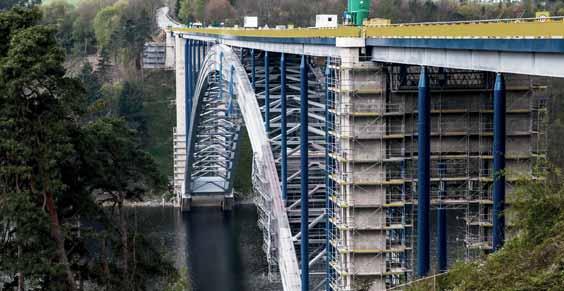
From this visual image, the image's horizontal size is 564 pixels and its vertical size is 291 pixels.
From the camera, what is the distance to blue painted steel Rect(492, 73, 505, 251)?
2048cm

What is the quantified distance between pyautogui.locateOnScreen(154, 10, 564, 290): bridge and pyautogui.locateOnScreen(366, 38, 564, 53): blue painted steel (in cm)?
4

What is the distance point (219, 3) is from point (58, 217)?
82.6 meters

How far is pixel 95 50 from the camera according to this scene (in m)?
114

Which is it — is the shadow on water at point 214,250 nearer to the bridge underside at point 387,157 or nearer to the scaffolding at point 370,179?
the bridge underside at point 387,157

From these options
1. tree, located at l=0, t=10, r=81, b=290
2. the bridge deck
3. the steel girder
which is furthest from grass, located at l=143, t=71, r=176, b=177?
tree, located at l=0, t=10, r=81, b=290

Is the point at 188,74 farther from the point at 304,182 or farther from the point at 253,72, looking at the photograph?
Result: the point at 304,182

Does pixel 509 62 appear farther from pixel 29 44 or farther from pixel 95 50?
pixel 95 50

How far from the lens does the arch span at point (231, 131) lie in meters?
38.4

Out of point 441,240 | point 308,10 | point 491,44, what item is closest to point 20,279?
point 441,240

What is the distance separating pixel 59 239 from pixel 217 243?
36.5 m

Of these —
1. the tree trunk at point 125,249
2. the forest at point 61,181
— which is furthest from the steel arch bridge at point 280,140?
the tree trunk at point 125,249

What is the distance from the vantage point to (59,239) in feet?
95.4

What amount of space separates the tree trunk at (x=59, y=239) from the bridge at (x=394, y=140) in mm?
7979

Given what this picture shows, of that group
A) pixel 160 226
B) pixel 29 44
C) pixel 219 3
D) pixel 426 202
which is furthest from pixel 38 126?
pixel 219 3
